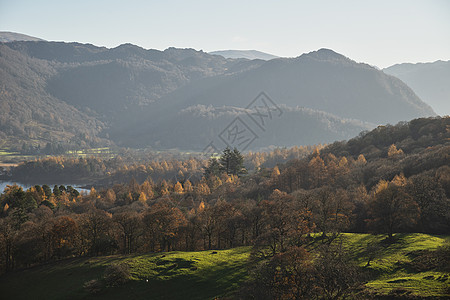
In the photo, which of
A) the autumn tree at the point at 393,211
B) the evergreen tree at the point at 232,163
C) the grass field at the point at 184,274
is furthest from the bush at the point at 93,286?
the evergreen tree at the point at 232,163

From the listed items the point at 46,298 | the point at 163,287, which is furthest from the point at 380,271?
the point at 46,298

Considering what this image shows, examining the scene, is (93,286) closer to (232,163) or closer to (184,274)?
(184,274)

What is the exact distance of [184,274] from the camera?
181 feet

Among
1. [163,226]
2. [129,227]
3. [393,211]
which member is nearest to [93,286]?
[163,226]

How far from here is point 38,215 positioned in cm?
11238

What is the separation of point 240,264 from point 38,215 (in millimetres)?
89425

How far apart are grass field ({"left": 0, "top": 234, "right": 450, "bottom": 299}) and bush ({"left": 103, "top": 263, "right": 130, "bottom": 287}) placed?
1.08 meters

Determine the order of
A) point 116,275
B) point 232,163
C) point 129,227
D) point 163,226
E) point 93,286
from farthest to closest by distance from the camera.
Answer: point 232,163, point 129,227, point 163,226, point 116,275, point 93,286

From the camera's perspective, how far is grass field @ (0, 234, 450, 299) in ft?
158

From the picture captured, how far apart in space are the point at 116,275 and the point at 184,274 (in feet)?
39.8

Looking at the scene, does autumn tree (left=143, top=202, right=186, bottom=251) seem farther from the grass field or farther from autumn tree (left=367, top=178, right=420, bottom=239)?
autumn tree (left=367, top=178, right=420, bottom=239)

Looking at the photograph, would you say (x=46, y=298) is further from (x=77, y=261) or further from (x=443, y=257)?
(x=443, y=257)

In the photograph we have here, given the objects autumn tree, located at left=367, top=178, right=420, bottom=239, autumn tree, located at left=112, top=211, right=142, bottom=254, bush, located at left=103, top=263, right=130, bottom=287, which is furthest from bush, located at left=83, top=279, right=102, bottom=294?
autumn tree, located at left=367, top=178, right=420, bottom=239

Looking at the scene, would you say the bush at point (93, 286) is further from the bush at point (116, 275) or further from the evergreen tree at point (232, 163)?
the evergreen tree at point (232, 163)
